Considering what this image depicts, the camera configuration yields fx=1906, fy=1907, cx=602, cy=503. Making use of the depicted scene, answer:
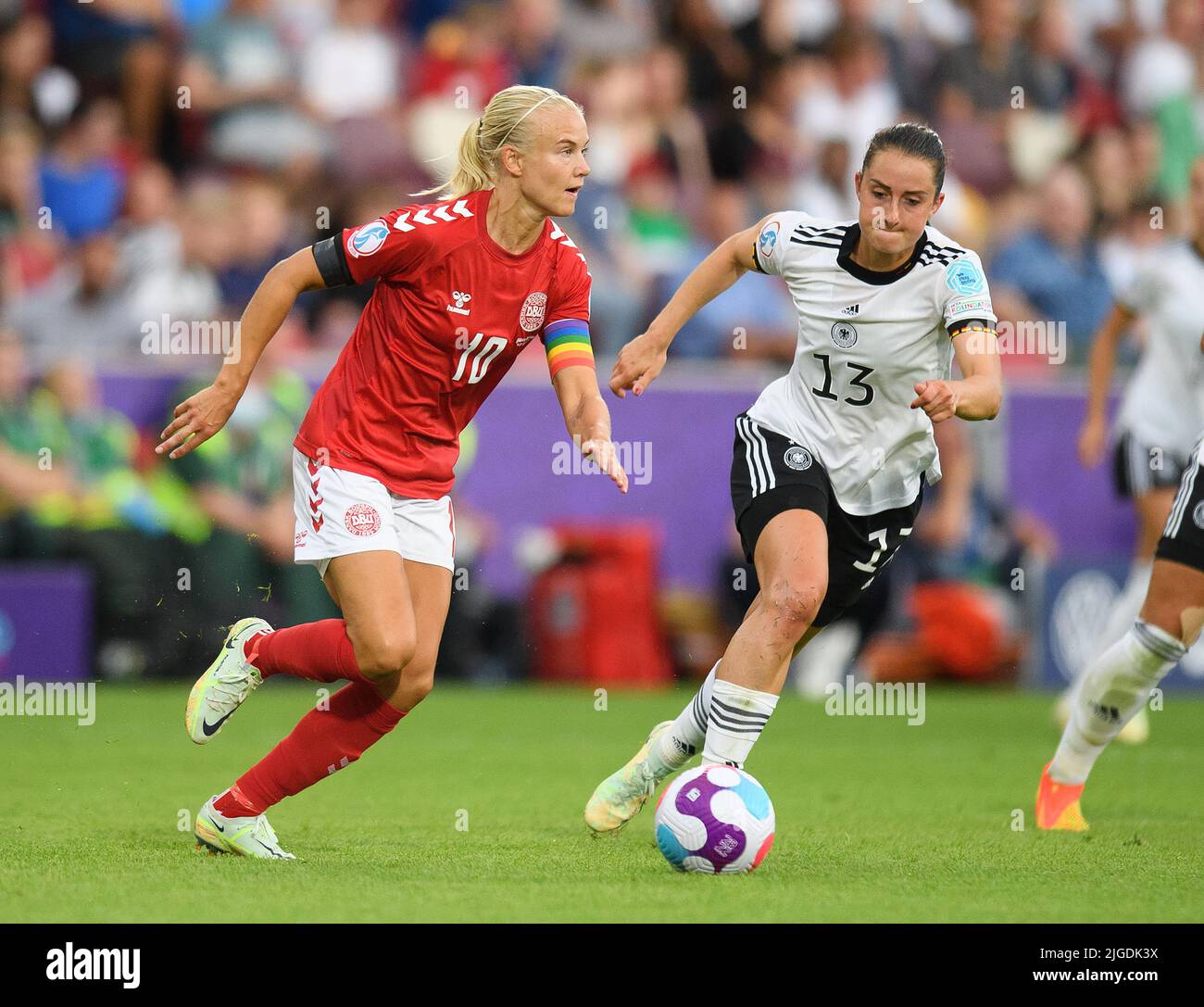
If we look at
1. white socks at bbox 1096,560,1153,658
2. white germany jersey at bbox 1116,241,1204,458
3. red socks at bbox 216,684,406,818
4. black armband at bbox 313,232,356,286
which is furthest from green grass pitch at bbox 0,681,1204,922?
black armband at bbox 313,232,356,286

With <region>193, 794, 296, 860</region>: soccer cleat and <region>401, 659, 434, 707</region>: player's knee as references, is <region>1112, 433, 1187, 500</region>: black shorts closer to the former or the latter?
<region>401, 659, 434, 707</region>: player's knee

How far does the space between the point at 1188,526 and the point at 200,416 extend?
10.8 ft

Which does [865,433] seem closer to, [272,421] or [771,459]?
[771,459]

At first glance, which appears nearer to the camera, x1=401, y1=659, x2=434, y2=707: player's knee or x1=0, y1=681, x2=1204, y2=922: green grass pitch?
x1=0, y1=681, x2=1204, y2=922: green grass pitch

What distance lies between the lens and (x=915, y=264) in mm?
6109

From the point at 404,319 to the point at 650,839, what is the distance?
6.41 feet

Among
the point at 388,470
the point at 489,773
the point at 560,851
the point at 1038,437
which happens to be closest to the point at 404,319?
the point at 388,470

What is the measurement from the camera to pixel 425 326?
595cm

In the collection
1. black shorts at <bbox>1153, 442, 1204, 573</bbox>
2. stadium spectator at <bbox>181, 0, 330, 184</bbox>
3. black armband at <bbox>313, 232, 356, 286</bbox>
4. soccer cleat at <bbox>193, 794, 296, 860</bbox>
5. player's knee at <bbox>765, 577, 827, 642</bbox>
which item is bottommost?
soccer cleat at <bbox>193, 794, 296, 860</bbox>

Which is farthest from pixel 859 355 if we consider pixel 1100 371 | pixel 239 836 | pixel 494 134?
pixel 1100 371

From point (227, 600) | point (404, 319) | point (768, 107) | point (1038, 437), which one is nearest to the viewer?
point (404, 319)

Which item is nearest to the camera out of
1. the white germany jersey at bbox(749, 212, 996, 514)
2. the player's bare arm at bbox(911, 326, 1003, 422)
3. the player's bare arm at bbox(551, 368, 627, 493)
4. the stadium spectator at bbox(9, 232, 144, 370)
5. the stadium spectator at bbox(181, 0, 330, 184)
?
the player's bare arm at bbox(911, 326, 1003, 422)

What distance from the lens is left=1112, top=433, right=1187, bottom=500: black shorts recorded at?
925 centimetres

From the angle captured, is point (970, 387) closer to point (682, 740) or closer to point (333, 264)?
point (682, 740)
